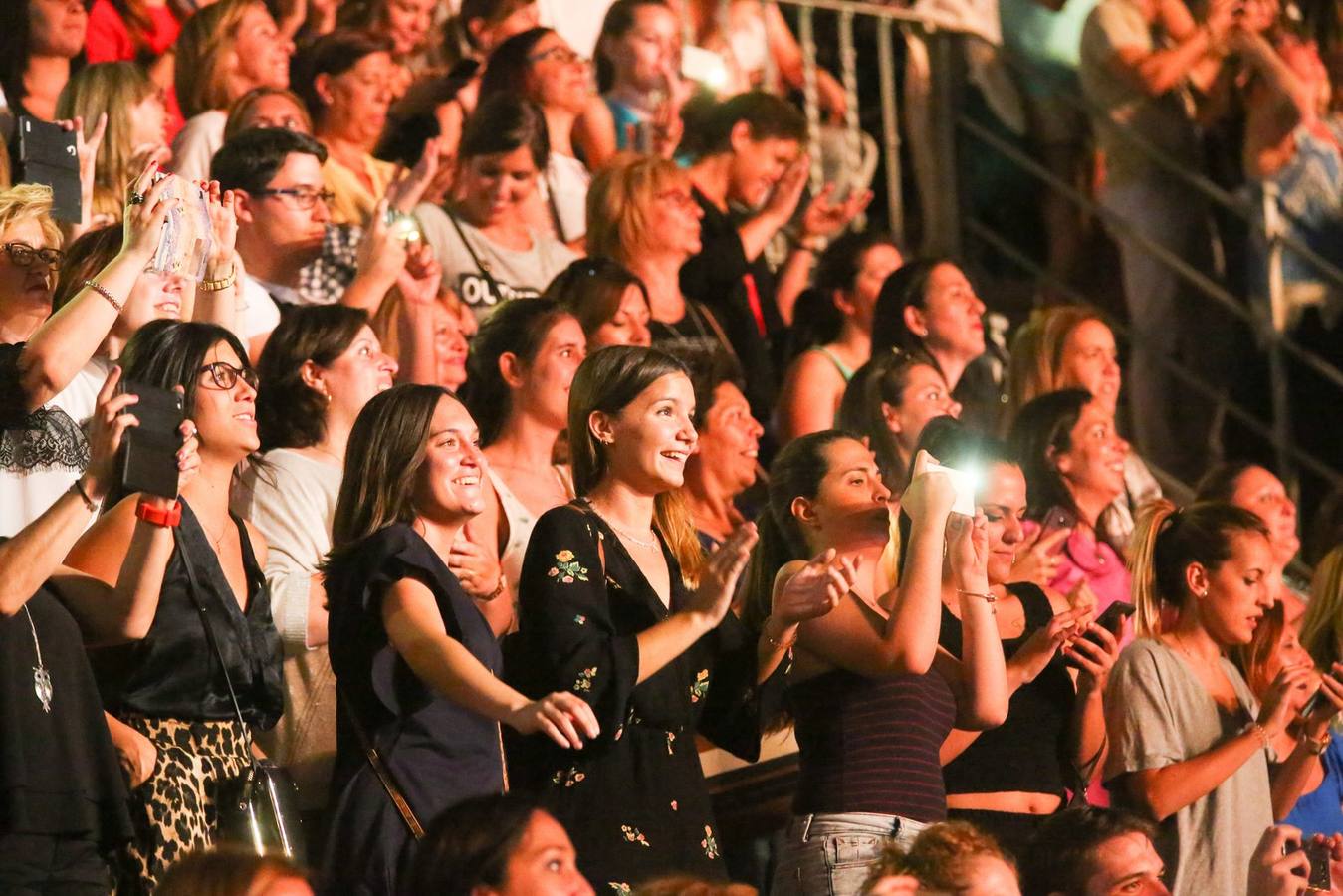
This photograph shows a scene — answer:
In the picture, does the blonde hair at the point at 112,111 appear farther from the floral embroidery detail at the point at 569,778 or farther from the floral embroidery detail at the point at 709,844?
the floral embroidery detail at the point at 709,844

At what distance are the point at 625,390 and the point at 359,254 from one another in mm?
1390

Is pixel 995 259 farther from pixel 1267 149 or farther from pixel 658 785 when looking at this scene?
pixel 658 785

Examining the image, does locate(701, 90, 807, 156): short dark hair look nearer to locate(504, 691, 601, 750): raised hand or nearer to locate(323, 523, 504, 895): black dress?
locate(323, 523, 504, 895): black dress

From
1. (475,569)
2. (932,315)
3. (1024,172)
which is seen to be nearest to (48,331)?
(475,569)

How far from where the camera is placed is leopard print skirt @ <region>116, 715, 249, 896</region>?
3.91 m

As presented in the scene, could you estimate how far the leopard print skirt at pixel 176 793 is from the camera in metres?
3.91

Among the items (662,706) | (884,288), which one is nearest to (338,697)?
(662,706)

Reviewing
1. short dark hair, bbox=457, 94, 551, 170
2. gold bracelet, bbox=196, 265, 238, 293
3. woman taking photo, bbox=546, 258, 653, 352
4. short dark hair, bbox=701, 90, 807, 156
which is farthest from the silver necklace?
short dark hair, bbox=701, 90, 807, 156

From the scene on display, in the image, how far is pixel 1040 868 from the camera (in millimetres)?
4566

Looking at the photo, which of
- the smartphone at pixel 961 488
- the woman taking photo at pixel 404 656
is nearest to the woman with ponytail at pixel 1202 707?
the smartphone at pixel 961 488

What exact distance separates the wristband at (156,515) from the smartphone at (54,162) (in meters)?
0.90

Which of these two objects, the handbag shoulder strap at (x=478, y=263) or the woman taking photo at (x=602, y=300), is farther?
the handbag shoulder strap at (x=478, y=263)

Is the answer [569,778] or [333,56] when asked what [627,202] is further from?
[569,778]

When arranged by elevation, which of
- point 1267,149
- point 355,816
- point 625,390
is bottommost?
point 355,816
